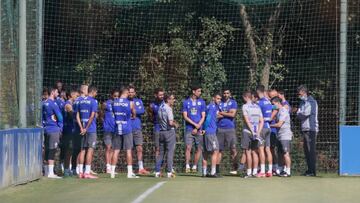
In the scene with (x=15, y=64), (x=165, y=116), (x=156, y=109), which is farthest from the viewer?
(x=156, y=109)

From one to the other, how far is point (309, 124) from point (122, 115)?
4.34 meters

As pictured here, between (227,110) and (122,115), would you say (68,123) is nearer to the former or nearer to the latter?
(122,115)

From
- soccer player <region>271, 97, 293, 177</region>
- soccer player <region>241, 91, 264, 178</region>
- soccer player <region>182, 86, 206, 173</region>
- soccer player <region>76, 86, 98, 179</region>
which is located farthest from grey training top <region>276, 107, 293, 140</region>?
soccer player <region>76, 86, 98, 179</region>

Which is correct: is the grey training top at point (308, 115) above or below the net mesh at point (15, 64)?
below

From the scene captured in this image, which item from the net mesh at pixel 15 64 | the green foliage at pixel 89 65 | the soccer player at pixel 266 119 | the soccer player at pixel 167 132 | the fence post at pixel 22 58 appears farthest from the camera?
the green foliage at pixel 89 65

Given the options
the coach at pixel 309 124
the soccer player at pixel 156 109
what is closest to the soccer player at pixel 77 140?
the soccer player at pixel 156 109

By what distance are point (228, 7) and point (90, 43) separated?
446 cm

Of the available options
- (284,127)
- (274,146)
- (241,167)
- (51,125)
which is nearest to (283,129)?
(284,127)

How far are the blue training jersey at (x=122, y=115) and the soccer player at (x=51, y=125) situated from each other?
1360 mm

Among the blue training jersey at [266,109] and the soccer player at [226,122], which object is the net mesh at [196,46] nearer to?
the soccer player at [226,122]

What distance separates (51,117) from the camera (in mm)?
17453

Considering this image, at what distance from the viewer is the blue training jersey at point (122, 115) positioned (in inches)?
669

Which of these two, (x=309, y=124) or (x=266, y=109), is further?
(x=309, y=124)

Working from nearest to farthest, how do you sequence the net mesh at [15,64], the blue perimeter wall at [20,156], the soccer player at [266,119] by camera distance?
the blue perimeter wall at [20,156], the net mesh at [15,64], the soccer player at [266,119]
